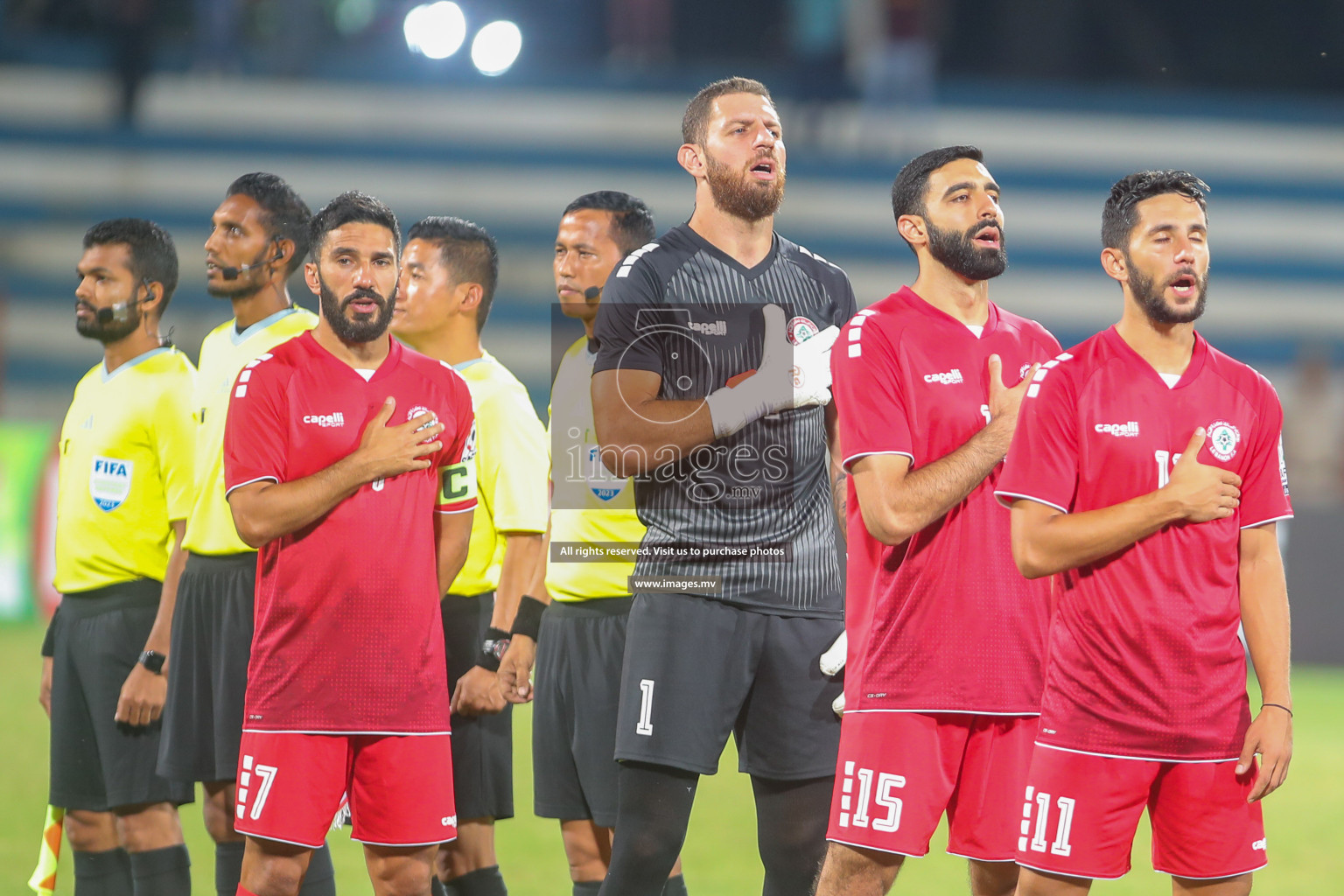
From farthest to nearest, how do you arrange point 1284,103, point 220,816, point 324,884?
1. point 1284,103
2. point 220,816
3. point 324,884

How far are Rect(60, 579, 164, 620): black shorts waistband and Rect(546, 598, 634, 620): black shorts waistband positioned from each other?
4.51 ft

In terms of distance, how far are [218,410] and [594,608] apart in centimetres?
140

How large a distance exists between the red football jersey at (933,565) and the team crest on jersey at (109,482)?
250cm

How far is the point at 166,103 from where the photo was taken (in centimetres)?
1750

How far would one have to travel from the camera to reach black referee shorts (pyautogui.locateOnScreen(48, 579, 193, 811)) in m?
4.78

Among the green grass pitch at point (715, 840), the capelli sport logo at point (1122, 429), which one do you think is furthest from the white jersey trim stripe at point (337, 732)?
the green grass pitch at point (715, 840)

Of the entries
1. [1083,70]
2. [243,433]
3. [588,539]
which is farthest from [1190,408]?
[1083,70]

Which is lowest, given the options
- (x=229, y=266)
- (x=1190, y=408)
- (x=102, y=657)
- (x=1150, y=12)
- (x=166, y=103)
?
(x=102, y=657)

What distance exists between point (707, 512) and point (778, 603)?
0.31 meters

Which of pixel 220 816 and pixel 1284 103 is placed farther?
pixel 1284 103

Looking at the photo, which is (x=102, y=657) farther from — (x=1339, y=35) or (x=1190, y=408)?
(x=1339, y=35)

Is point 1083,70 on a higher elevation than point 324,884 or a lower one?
higher

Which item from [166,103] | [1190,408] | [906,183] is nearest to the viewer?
[1190,408]

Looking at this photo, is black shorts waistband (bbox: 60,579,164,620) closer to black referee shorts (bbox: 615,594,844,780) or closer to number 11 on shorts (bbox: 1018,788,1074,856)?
black referee shorts (bbox: 615,594,844,780)
